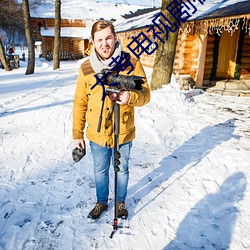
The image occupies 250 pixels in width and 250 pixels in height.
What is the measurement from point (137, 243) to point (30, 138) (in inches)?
126

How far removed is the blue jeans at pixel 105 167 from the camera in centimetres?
221

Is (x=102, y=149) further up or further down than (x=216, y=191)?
further up

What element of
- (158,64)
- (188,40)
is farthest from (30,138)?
(188,40)

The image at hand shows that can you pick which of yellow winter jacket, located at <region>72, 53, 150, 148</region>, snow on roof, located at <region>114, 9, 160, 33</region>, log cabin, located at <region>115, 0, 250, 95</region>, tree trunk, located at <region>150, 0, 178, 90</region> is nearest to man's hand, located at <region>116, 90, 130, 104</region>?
yellow winter jacket, located at <region>72, 53, 150, 148</region>

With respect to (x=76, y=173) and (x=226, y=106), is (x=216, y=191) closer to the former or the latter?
(x=76, y=173)

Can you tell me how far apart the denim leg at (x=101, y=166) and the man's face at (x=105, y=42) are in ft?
2.85

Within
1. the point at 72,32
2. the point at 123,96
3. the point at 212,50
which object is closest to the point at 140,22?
the point at 212,50

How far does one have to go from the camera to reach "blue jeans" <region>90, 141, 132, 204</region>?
7.23ft

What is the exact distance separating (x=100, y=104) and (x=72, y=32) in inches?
1241

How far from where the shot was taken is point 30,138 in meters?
4.47

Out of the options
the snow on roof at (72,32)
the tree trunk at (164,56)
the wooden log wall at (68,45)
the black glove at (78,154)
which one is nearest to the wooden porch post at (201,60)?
the tree trunk at (164,56)

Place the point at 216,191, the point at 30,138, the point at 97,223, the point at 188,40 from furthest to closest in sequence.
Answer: the point at 188,40, the point at 30,138, the point at 216,191, the point at 97,223

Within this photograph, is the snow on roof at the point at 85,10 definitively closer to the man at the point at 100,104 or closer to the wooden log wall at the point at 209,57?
the wooden log wall at the point at 209,57

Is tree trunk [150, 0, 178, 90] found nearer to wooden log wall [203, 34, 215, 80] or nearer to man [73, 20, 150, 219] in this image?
wooden log wall [203, 34, 215, 80]
